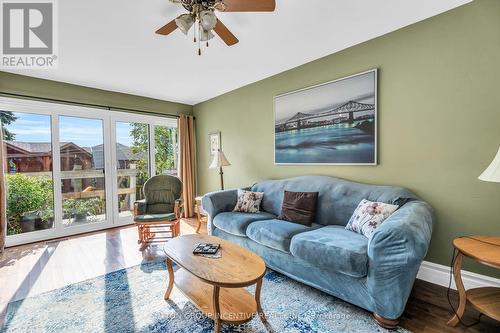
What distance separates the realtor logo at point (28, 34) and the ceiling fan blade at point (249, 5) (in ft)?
4.95

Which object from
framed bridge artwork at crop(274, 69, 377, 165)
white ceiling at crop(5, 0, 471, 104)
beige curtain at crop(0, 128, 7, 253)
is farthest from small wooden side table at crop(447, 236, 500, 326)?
Result: beige curtain at crop(0, 128, 7, 253)

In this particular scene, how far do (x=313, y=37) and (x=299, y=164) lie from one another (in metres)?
1.57

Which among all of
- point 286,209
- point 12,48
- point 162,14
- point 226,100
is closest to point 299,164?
point 286,209

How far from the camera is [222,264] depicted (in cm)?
176

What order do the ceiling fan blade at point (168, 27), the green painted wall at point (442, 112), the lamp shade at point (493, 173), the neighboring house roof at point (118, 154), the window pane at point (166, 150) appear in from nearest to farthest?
the lamp shade at point (493, 173), the ceiling fan blade at point (168, 27), the green painted wall at point (442, 112), the neighboring house roof at point (118, 154), the window pane at point (166, 150)

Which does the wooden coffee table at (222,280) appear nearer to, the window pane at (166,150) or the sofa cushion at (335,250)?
the sofa cushion at (335,250)

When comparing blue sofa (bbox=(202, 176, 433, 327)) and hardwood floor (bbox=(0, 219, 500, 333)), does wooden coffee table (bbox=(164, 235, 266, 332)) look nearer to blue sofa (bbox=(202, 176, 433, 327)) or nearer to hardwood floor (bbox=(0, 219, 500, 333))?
blue sofa (bbox=(202, 176, 433, 327))

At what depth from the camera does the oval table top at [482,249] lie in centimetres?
145

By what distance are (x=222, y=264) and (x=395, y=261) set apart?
46.6 inches

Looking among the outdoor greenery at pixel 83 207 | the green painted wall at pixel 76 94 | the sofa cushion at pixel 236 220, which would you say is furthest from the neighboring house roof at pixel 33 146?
the sofa cushion at pixel 236 220

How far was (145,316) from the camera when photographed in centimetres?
188

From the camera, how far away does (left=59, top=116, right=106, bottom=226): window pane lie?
391cm

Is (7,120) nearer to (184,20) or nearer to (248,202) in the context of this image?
(184,20)

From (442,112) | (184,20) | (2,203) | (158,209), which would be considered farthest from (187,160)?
(442,112)
